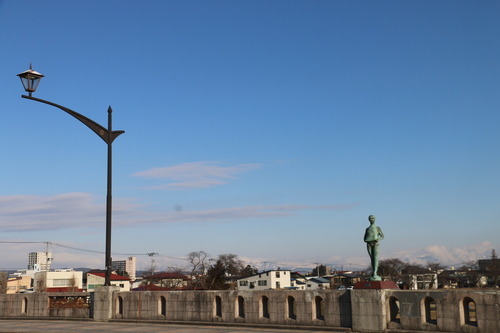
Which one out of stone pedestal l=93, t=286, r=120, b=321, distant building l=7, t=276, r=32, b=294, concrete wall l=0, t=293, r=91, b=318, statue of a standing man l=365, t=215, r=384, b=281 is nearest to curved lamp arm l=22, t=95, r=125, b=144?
stone pedestal l=93, t=286, r=120, b=321

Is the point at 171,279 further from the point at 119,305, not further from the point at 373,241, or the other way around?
the point at 373,241

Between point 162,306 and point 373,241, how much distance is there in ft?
25.9

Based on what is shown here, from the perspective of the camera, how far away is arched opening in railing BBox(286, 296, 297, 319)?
550 inches

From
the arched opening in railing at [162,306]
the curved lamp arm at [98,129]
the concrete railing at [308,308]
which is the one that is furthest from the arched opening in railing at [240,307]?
the curved lamp arm at [98,129]

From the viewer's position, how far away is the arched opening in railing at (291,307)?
Result: 1396cm

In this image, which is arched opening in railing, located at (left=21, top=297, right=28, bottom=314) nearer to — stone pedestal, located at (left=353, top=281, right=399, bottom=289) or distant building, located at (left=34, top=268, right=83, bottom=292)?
stone pedestal, located at (left=353, top=281, right=399, bottom=289)

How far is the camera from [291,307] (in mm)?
14289

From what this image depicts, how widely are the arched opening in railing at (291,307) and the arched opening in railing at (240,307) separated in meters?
1.50

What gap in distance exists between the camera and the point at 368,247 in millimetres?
13055

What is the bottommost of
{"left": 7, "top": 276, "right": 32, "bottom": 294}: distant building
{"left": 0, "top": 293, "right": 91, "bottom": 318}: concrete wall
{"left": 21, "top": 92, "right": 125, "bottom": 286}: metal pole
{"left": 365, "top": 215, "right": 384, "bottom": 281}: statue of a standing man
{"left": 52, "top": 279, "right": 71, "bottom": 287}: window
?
{"left": 7, "top": 276, "right": 32, "bottom": 294}: distant building

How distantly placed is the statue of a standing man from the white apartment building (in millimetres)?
91608

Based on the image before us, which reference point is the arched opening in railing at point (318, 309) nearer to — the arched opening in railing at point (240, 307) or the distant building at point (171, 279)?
the arched opening in railing at point (240, 307)

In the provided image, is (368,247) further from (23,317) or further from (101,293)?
(23,317)

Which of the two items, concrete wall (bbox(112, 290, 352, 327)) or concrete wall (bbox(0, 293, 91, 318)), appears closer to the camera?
concrete wall (bbox(112, 290, 352, 327))
